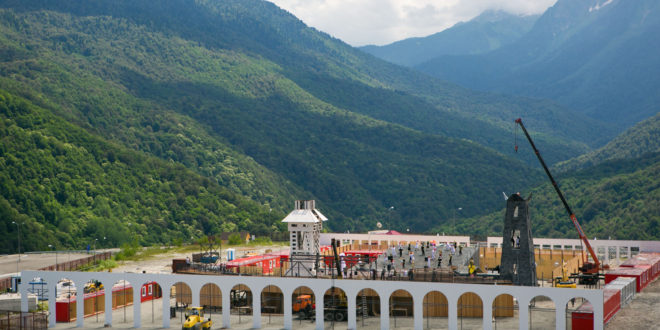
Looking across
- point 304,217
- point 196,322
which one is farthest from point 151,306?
point 304,217

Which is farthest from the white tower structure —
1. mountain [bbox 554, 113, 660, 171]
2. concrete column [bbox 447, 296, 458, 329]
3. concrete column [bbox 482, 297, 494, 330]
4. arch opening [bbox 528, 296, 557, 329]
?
mountain [bbox 554, 113, 660, 171]

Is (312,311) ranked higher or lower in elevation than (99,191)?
lower

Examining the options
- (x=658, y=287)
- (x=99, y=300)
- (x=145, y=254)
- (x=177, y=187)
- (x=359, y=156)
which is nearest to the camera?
(x=99, y=300)

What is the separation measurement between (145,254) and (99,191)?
35.9 meters

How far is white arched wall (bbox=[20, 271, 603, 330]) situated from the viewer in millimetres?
38875

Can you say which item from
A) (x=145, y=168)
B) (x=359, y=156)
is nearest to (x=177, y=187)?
(x=145, y=168)

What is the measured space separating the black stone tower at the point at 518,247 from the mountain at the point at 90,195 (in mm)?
56294

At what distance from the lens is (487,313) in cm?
3975

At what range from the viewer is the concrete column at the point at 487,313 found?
3931 cm

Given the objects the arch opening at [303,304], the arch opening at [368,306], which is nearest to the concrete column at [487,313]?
the arch opening at [368,306]

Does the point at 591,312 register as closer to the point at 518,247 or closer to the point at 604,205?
the point at 518,247

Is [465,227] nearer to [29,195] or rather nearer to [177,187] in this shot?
[177,187]

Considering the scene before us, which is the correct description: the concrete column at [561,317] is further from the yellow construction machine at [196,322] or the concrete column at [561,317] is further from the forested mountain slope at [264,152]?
the forested mountain slope at [264,152]

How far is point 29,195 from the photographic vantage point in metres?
104
